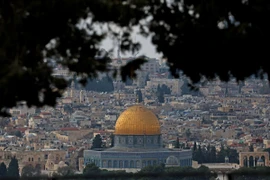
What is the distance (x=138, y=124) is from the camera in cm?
10750

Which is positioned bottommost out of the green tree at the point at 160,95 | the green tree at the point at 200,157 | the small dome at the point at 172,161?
the small dome at the point at 172,161

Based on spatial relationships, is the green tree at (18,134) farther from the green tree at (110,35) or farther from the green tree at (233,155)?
the green tree at (110,35)

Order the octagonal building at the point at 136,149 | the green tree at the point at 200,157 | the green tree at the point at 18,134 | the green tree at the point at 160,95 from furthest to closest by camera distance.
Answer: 1. the green tree at the point at 160,95
2. the green tree at the point at 18,134
3. the green tree at the point at 200,157
4. the octagonal building at the point at 136,149

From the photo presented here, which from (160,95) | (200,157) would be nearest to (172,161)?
(200,157)

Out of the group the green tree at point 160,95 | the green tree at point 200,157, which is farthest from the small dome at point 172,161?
the green tree at point 160,95

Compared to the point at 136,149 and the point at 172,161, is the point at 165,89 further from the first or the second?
the point at 172,161

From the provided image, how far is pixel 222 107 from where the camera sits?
538 ft

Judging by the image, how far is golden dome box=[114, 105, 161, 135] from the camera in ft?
353

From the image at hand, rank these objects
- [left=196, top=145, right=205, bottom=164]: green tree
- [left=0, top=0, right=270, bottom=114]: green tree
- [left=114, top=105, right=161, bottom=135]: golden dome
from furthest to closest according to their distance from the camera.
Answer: [left=196, top=145, right=205, bottom=164]: green tree → [left=114, top=105, right=161, bottom=135]: golden dome → [left=0, top=0, right=270, bottom=114]: green tree

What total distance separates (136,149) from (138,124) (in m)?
1.71

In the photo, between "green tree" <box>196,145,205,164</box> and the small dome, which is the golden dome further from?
the small dome

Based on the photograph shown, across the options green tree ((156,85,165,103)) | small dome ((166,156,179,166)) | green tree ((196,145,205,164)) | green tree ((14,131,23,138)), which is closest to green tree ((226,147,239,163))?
green tree ((196,145,205,164))

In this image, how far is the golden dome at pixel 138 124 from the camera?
108 metres

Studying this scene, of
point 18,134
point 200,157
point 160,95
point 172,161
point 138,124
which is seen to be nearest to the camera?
point 172,161
